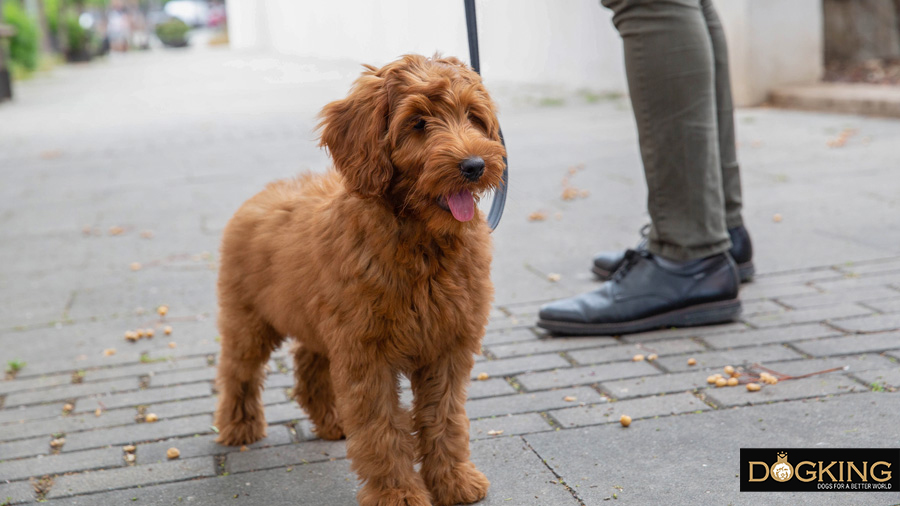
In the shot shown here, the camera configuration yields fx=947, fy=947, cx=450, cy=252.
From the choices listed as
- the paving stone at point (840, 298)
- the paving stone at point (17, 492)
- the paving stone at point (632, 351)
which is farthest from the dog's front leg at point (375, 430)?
the paving stone at point (840, 298)

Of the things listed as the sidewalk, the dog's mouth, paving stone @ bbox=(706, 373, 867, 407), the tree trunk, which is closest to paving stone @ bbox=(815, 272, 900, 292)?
the sidewalk

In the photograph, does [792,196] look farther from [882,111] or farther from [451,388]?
[451,388]

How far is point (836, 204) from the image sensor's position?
20.4ft

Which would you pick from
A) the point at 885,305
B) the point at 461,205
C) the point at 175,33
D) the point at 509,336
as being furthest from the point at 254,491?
the point at 175,33

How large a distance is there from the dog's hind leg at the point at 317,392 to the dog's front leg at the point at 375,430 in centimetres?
62

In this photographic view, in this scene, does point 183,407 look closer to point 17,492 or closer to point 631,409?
point 17,492

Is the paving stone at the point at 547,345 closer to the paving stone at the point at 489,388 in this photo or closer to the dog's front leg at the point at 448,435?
the paving stone at the point at 489,388

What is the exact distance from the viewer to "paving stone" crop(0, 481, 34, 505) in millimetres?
2932

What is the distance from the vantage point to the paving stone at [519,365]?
12.4 ft

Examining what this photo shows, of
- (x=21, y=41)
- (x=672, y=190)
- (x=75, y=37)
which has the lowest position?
(x=672, y=190)

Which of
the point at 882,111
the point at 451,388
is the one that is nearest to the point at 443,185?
the point at 451,388

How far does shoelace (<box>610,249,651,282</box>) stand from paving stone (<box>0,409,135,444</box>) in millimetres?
2155

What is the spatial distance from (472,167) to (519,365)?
158 centimetres

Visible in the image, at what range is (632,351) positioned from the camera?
3.91 meters
